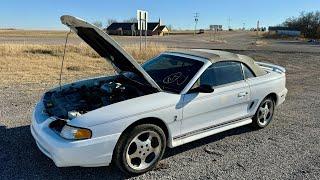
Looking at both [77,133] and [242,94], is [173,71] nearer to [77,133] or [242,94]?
[242,94]

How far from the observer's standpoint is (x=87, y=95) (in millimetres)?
4887

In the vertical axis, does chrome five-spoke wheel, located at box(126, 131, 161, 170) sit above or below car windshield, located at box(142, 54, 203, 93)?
below

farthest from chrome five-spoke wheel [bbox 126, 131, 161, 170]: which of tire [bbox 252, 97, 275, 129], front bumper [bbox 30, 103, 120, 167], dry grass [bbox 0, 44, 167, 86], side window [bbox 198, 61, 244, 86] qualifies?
dry grass [bbox 0, 44, 167, 86]

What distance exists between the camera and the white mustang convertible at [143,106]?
12.9 feet

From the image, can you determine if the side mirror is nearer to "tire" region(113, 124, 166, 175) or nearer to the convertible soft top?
the convertible soft top

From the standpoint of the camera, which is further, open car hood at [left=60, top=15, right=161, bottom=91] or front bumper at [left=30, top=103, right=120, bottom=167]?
open car hood at [left=60, top=15, right=161, bottom=91]

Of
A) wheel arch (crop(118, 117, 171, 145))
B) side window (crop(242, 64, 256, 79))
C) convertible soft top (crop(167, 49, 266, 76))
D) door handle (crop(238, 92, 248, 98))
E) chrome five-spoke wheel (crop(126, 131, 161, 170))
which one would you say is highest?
convertible soft top (crop(167, 49, 266, 76))

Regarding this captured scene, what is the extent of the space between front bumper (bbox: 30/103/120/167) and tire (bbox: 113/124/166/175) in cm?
13

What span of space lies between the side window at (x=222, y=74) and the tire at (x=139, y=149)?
114 centimetres

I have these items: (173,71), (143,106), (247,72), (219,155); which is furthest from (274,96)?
(143,106)

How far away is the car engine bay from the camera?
443 centimetres

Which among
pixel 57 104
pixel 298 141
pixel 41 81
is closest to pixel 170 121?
pixel 57 104

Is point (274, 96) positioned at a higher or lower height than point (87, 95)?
lower

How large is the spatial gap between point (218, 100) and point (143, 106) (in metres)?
1.35
